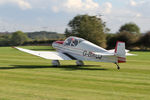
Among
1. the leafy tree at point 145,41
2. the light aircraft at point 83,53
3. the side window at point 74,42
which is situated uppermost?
the leafy tree at point 145,41

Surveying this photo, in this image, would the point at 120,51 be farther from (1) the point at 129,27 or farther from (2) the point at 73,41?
(1) the point at 129,27

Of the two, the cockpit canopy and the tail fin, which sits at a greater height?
the cockpit canopy

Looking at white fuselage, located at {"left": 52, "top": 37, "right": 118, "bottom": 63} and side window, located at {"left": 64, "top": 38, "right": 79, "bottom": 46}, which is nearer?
white fuselage, located at {"left": 52, "top": 37, "right": 118, "bottom": 63}

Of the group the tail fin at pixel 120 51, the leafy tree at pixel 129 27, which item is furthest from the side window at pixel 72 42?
the leafy tree at pixel 129 27

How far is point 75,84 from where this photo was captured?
10.0 m

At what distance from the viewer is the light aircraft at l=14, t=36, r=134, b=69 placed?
47.9ft

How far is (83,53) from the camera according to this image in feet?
53.3

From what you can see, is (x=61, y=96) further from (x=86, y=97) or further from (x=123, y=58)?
(x=123, y=58)

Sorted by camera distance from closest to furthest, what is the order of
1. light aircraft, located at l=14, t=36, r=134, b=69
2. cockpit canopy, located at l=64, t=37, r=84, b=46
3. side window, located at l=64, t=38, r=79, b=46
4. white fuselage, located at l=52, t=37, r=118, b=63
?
1. light aircraft, located at l=14, t=36, r=134, b=69
2. white fuselage, located at l=52, t=37, r=118, b=63
3. cockpit canopy, located at l=64, t=37, r=84, b=46
4. side window, located at l=64, t=38, r=79, b=46

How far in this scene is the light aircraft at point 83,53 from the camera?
14.6m

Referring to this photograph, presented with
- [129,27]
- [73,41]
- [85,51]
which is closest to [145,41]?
[73,41]

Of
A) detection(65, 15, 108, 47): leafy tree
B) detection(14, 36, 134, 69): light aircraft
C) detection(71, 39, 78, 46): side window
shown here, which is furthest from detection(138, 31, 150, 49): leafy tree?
detection(71, 39, 78, 46): side window

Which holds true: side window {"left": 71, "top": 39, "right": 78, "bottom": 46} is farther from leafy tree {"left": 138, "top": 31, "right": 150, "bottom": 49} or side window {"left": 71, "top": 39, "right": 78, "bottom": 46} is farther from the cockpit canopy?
leafy tree {"left": 138, "top": 31, "right": 150, "bottom": 49}

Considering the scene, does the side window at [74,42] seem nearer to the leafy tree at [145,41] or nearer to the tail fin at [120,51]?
the tail fin at [120,51]
